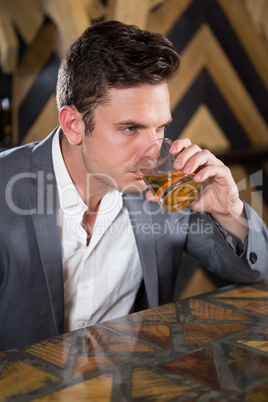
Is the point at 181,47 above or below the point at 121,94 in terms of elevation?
above

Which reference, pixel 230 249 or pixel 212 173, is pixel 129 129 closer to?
pixel 212 173

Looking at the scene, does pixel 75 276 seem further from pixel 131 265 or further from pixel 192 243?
pixel 192 243

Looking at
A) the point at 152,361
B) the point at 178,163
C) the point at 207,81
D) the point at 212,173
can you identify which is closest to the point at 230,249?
the point at 212,173

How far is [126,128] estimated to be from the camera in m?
1.42

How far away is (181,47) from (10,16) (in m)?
1.08

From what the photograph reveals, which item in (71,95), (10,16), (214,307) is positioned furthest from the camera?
(10,16)

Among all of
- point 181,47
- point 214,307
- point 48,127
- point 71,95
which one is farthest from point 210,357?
point 181,47

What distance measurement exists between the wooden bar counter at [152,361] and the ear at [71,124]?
718mm

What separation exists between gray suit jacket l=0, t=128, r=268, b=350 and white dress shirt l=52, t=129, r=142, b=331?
7 centimetres

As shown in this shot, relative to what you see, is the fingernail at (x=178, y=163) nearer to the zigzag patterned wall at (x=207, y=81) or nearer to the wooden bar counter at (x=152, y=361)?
the wooden bar counter at (x=152, y=361)

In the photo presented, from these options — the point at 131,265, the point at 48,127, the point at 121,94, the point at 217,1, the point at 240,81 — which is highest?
the point at 217,1

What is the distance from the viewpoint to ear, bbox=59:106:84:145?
1.54 metres

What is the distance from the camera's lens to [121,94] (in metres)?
1.41

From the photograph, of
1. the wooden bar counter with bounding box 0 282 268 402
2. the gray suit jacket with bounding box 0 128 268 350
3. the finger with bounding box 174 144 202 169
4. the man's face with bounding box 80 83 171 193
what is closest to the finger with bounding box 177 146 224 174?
the finger with bounding box 174 144 202 169
